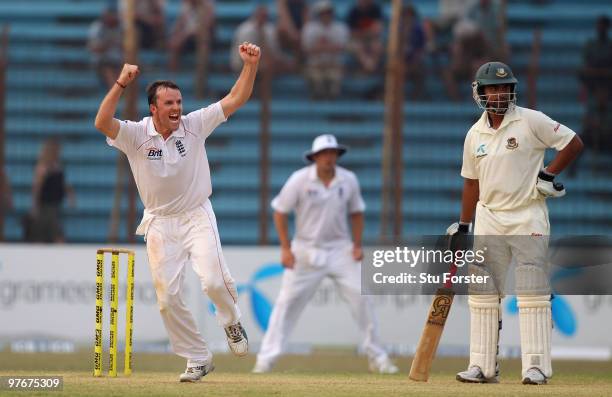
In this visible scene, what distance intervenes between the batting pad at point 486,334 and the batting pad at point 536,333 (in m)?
0.24

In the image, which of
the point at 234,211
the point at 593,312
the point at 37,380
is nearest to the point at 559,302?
the point at 593,312

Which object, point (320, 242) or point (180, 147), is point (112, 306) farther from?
point (320, 242)

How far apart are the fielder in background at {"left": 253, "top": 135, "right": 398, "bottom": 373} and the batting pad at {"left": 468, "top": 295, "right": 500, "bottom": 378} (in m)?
3.68

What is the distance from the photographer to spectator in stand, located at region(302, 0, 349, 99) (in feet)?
58.2

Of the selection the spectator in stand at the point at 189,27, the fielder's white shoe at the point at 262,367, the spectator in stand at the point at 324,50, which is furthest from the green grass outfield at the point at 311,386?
the spectator in stand at the point at 189,27

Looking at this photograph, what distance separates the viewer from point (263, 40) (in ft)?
59.5

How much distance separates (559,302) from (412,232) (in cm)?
228

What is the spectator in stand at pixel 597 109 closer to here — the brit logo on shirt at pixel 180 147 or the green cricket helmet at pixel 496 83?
the green cricket helmet at pixel 496 83

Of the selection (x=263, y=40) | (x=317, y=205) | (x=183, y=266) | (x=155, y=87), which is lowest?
(x=183, y=266)

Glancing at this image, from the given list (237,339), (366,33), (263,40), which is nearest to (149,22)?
(263,40)

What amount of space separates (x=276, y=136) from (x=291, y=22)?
1.83 m

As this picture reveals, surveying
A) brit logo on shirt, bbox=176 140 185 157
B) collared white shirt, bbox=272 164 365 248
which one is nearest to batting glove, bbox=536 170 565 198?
brit logo on shirt, bbox=176 140 185 157

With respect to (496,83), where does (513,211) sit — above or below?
below

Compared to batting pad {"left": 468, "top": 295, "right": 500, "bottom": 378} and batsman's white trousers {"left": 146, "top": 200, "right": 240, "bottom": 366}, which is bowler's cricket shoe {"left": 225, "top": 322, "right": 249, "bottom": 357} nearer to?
batsman's white trousers {"left": 146, "top": 200, "right": 240, "bottom": 366}
